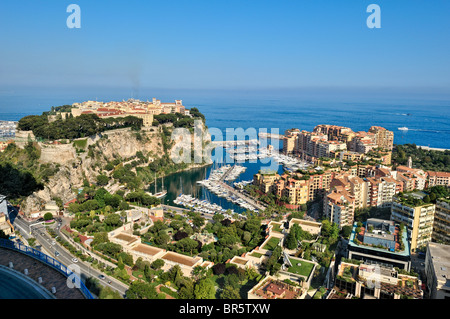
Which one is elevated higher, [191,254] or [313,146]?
[313,146]

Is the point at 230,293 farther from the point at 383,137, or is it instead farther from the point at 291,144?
the point at 383,137

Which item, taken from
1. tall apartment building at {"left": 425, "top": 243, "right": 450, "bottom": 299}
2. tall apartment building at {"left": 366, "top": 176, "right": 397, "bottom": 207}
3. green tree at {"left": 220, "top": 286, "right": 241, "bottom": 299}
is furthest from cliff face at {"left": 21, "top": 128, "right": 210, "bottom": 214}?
tall apartment building at {"left": 425, "top": 243, "right": 450, "bottom": 299}

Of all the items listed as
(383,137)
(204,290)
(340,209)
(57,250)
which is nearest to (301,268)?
(204,290)

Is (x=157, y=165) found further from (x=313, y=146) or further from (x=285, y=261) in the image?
(x=285, y=261)

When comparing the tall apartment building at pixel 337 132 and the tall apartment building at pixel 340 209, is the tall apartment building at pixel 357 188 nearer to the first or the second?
the tall apartment building at pixel 340 209

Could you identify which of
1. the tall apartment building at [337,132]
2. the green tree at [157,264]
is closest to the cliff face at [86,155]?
the green tree at [157,264]

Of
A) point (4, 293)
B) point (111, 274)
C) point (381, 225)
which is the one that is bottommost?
point (111, 274)
